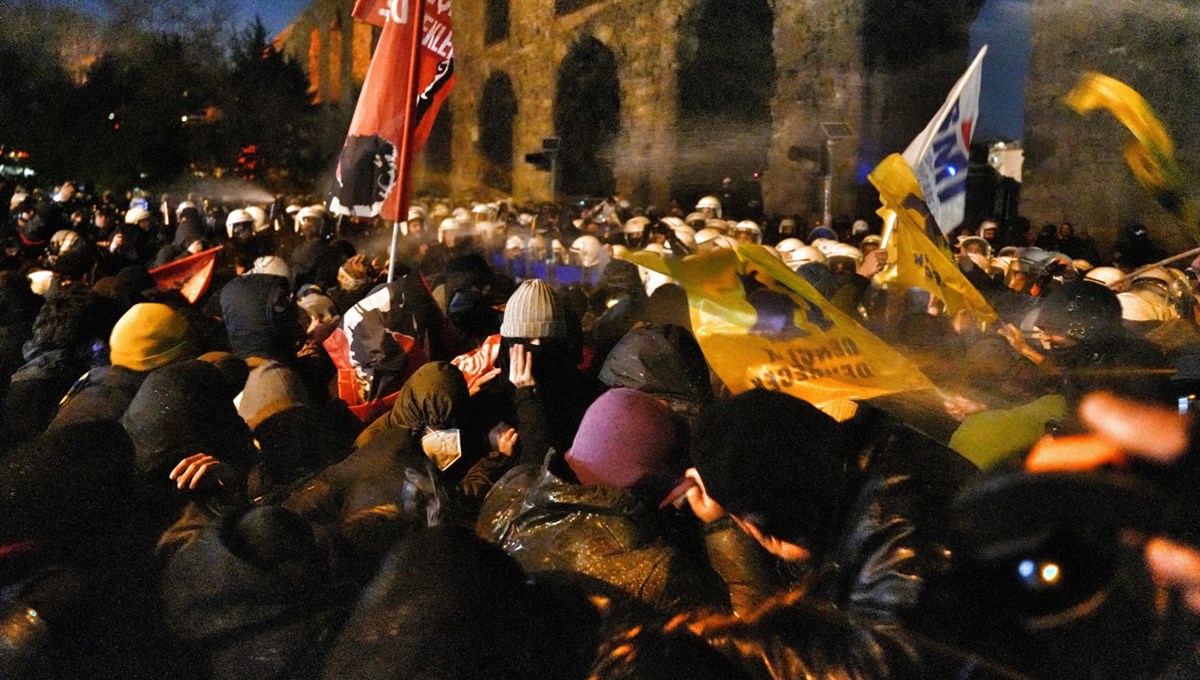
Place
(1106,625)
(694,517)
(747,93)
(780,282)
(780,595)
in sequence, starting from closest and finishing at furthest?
(1106,625)
(780,595)
(694,517)
(780,282)
(747,93)

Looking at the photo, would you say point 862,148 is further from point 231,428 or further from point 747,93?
A: point 231,428

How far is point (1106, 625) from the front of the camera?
5.40ft

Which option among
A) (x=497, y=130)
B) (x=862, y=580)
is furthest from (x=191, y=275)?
(x=497, y=130)

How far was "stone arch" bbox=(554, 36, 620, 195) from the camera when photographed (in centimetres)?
2474

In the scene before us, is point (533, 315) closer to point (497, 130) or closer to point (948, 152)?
point (948, 152)

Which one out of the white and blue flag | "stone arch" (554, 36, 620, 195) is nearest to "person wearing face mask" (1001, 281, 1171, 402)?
the white and blue flag

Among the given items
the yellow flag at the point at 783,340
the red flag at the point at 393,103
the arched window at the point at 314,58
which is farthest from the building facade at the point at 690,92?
the yellow flag at the point at 783,340

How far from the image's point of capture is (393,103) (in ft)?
14.5

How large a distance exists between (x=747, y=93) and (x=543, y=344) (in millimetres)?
19505

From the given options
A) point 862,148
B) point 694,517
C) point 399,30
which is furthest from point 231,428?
point 862,148

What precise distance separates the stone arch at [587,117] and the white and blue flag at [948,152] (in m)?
19.8

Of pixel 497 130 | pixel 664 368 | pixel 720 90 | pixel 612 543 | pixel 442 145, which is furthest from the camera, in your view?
pixel 442 145

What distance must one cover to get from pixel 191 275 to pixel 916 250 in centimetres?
456

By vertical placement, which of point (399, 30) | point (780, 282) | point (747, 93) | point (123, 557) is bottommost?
point (123, 557)
